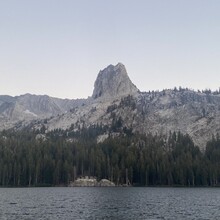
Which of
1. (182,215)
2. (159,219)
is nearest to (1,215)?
(159,219)

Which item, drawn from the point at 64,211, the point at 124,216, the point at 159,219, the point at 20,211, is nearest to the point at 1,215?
the point at 20,211

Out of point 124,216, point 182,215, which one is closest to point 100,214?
point 124,216

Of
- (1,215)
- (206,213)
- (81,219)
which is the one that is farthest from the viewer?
(206,213)

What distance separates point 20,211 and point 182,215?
3613 cm

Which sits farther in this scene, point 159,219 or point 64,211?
point 64,211

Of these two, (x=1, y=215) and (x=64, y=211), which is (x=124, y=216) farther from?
(x=1, y=215)

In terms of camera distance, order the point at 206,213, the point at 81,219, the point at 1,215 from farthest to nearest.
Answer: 1. the point at 206,213
2. the point at 1,215
3. the point at 81,219

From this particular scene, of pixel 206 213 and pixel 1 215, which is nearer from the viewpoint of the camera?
pixel 1 215

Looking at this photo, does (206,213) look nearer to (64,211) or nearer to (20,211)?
(64,211)

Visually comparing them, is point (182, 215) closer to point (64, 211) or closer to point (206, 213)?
point (206, 213)

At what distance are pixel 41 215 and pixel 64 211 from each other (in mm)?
8305

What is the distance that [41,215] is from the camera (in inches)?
2822

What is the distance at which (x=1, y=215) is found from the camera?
2808 inches

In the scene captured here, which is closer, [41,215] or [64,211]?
[41,215]
